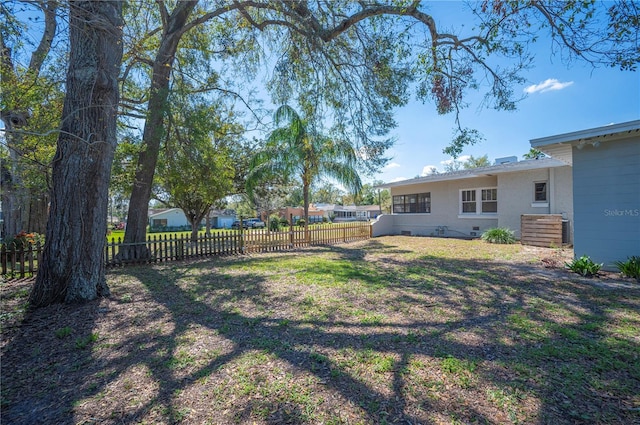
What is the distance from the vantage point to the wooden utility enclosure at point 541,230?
11344 millimetres

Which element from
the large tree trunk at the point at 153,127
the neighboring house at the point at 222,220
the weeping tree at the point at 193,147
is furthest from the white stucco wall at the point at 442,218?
the neighboring house at the point at 222,220

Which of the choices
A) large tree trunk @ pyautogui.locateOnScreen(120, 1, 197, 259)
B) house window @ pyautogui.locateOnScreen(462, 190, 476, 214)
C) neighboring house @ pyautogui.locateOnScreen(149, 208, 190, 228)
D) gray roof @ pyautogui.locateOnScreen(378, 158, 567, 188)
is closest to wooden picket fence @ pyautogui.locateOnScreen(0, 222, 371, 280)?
large tree trunk @ pyautogui.locateOnScreen(120, 1, 197, 259)

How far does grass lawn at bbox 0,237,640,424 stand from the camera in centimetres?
246

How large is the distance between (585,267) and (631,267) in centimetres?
77

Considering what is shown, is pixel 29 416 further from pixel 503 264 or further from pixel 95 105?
pixel 503 264

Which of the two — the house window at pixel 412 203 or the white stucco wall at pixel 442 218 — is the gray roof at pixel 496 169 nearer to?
the white stucco wall at pixel 442 218

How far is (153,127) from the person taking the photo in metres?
8.53

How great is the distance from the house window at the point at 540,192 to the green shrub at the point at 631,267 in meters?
6.89

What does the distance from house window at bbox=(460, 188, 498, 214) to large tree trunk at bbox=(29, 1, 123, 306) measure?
52.6ft

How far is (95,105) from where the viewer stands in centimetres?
518

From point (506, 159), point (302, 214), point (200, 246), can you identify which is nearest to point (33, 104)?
point (200, 246)

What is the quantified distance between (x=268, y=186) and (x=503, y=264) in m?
14.9

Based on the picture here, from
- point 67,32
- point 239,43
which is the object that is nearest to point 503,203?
point 239,43

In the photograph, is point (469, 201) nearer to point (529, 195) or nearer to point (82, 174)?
point (529, 195)
